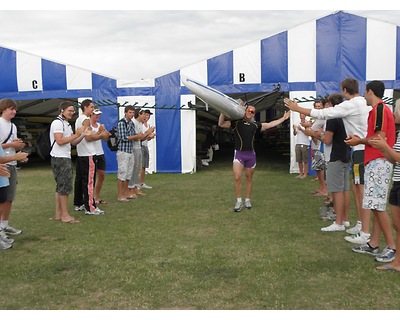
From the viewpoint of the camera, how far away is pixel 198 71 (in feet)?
37.8

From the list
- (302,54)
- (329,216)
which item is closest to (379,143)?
(329,216)

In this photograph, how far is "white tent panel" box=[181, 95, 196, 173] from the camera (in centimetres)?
1170

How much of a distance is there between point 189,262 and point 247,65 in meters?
8.31

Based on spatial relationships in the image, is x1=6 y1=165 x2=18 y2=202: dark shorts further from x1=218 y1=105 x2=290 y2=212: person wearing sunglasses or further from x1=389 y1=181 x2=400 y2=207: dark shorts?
x1=389 y1=181 x2=400 y2=207: dark shorts

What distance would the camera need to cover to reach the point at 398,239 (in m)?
3.66

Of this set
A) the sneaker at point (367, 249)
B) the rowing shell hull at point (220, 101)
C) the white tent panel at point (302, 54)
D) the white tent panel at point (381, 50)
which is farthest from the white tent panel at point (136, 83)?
the sneaker at point (367, 249)

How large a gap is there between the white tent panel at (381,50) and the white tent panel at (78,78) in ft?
25.9

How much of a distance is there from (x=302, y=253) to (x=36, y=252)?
9.43 ft

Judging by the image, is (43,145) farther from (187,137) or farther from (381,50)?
(381,50)

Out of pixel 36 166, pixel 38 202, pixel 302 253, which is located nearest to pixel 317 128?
pixel 302 253

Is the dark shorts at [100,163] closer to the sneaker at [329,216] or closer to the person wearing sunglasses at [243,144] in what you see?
the person wearing sunglasses at [243,144]

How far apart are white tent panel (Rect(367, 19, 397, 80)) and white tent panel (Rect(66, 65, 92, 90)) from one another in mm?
7906

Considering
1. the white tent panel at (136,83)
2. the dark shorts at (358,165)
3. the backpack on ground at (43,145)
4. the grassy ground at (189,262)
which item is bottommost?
the grassy ground at (189,262)

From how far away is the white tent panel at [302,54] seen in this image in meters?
11.1
